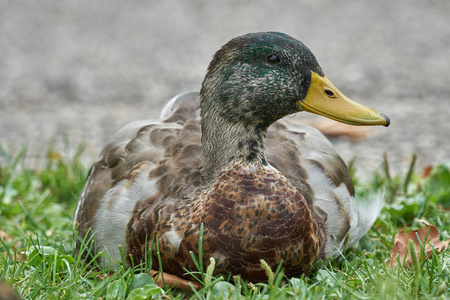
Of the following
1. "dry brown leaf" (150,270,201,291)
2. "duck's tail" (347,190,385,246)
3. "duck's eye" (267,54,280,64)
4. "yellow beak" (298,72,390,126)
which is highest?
"duck's eye" (267,54,280,64)

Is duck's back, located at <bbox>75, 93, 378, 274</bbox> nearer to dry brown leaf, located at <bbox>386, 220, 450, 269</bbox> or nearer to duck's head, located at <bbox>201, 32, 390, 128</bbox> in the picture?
dry brown leaf, located at <bbox>386, 220, 450, 269</bbox>

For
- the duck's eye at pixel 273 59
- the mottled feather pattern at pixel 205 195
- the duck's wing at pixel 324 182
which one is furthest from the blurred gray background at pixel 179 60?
the duck's eye at pixel 273 59

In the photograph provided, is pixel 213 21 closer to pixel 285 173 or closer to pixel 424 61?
pixel 424 61

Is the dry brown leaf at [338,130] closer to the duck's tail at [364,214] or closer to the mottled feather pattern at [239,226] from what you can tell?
the duck's tail at [364,214]

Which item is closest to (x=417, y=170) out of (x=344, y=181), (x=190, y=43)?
(x=344, y=181)

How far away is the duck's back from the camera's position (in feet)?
9.78

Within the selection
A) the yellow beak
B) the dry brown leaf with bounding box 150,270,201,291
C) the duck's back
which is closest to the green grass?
the dry brown leaf with bounding box 150,270,201,291

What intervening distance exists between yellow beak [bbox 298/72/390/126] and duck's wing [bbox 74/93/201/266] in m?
0.64

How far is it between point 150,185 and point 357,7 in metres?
6.94

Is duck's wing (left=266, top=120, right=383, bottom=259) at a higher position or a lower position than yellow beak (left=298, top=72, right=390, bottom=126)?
lower

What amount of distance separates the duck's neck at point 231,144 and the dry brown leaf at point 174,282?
48 centimetres

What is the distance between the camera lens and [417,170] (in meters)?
4.86

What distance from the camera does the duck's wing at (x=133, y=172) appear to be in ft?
9.77

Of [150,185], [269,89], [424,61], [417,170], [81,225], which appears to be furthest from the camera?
[424,61]
